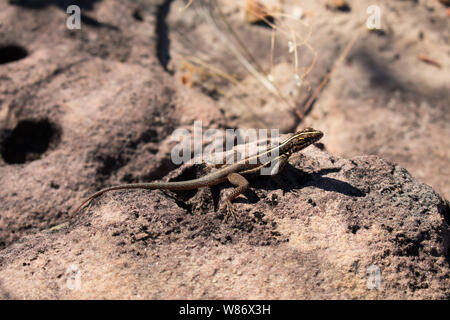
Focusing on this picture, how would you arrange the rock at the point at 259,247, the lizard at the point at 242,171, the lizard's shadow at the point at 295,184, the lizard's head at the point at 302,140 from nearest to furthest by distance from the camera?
the rock at the point at 259,247 < the lizard's shadow at the point at 295,184 < the lizard at the point at 242,171 < the lizard's head at the point at 302,140

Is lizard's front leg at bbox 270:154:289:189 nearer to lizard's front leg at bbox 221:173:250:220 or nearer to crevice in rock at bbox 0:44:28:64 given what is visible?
lizard's front leg at bbox 221:173:250:220

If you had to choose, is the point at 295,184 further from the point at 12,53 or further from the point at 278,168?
the point at 12,53

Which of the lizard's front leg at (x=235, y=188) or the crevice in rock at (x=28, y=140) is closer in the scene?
the lizard's front leg at (x=235, y=188)

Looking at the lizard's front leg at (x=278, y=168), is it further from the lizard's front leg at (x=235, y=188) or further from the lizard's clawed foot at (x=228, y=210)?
the lizard's clawed foot at (x=228, y=210)

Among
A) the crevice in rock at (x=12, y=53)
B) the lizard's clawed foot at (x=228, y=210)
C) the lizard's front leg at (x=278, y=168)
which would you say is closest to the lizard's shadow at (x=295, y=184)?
the lizard's front leg at (x=278, y=168)

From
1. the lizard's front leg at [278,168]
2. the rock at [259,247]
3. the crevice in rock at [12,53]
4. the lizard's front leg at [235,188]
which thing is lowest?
the rock at [259,247]

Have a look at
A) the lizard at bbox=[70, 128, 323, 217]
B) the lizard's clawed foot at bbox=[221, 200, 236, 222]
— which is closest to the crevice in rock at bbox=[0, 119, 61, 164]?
the lizard at bbox=[70, 128, 323, 217]

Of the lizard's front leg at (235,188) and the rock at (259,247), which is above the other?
the lizard's front leg at (235,188)
